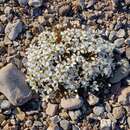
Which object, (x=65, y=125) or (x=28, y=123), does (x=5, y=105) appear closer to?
(x=28, y=123)

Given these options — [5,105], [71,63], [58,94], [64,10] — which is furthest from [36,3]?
[5,105]

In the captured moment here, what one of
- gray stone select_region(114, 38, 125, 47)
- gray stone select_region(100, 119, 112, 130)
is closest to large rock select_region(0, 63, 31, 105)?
gray stone select_region(100, 119, 112, 130)

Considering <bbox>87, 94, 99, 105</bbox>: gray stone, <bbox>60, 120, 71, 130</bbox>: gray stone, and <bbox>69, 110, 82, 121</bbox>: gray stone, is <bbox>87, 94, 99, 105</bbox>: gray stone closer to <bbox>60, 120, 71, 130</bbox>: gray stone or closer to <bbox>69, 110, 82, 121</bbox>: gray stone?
<bbox>69, 110, 82, 121</bbox>: gray stone

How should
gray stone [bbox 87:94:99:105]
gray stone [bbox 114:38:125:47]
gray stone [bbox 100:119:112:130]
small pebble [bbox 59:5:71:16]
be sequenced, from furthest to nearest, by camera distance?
small pebble [bbox 59:5:71:16]
gray stone [bbox 114:38:125:47]
gray stone [bbox 87:94:99:105]
gray stone [bbox 100:119:112:130]

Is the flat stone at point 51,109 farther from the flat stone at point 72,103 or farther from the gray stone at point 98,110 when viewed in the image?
the gray stone at point 98,110

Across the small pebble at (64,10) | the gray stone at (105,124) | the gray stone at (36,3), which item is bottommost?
the gray stone at (105,124)

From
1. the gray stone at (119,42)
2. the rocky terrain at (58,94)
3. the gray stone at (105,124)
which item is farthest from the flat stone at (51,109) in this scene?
the gray stone at (119,42)

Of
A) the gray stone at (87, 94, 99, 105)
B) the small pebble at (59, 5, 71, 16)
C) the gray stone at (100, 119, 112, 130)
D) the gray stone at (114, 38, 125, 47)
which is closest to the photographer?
the gray stone at (100, 119, 112, 130)
